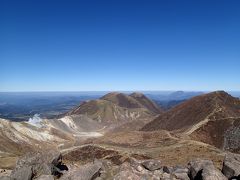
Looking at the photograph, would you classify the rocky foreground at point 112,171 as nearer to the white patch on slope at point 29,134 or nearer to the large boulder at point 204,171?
the large boulder at point 204,171

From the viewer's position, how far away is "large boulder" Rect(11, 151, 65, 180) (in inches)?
1113

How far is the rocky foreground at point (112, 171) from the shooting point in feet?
89.1

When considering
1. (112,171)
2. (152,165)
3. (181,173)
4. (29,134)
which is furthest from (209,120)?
(112,171)

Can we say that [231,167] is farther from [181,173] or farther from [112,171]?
[112,171]

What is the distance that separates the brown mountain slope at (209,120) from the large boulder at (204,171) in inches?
3687

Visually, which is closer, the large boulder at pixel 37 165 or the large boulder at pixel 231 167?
the large boulder at pixel 37 165

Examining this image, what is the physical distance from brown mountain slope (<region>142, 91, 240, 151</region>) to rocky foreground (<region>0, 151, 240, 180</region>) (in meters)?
92.6

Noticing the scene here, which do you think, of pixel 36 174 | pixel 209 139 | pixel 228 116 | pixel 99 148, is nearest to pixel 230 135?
pixel 209 139

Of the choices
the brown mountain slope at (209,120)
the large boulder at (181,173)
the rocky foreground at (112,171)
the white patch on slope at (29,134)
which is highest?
the rocky foreground at (112,171)

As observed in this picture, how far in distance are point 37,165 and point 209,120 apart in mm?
117719

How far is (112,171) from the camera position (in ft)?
102

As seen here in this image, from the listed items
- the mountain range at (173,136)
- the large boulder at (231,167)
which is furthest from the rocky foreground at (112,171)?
the mountain range at (173,136)

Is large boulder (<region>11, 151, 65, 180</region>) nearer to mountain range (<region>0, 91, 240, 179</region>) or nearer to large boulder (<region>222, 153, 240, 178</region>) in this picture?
large boulder (<region>222, 153, 240, 178</region>)

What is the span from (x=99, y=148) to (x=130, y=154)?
51.2 feet
